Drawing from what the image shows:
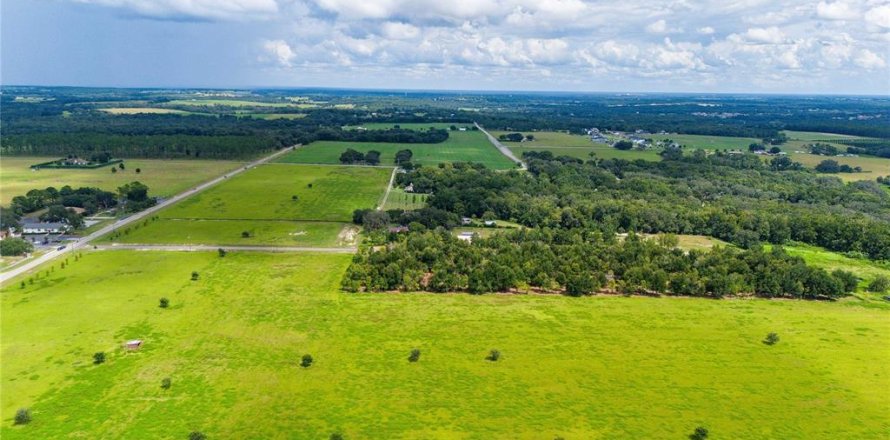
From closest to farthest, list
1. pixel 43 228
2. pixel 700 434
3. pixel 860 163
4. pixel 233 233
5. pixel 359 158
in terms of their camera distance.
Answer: pixel 700 434 → pixel 43 228 → pixel 233 233 → pixel 359 158 → pixel 860 163

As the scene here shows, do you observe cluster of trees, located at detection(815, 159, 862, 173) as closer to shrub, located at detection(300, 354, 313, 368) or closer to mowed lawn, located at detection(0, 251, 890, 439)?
mowed lawn, located at detection(0, 251, 890, 439)

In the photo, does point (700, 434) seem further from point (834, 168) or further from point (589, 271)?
point (834, 168)

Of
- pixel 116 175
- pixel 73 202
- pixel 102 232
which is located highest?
pixel 116 175

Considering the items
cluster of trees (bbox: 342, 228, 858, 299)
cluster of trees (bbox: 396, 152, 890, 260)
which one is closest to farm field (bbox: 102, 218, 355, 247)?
cluster of trees (bbox: 342, 228, 858, 299)

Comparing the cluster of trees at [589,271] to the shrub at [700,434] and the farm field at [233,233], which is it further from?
the shrub at [700,434]

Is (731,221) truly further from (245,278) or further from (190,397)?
(190,397)

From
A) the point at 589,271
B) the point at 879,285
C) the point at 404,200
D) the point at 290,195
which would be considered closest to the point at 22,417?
the point at 589,271
